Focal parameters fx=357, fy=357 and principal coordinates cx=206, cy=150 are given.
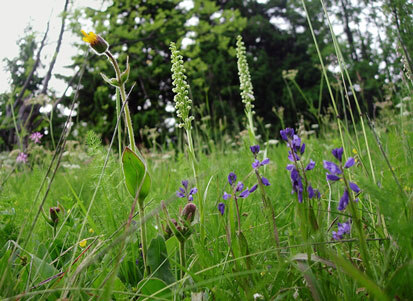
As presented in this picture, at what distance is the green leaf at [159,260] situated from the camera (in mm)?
845

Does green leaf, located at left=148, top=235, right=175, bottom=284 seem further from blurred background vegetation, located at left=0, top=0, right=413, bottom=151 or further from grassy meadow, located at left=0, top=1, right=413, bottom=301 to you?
blurred background vegetation, located at left=0, top=0, right=413, bottom=151

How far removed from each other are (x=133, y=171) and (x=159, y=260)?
226mm

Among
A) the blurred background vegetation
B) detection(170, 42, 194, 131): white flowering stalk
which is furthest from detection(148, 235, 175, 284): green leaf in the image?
the blurred background vegetation

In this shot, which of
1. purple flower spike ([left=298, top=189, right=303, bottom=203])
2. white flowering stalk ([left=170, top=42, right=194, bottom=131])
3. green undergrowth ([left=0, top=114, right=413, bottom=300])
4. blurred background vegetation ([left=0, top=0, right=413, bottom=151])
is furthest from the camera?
blurred background vegetation ([left=0, top=0, right=413, bottom=151])

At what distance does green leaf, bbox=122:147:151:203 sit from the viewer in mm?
809

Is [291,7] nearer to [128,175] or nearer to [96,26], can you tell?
[96,26]

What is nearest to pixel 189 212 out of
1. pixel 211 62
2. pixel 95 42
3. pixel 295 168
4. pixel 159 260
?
pixel 159 260

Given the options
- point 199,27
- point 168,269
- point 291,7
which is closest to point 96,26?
point 199,27

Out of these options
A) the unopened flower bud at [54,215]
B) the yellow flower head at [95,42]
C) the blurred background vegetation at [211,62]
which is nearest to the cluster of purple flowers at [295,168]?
the yellow flower head at [95,42]

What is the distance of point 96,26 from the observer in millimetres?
8523

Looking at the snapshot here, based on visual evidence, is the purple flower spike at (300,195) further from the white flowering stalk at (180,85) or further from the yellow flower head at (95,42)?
the yellow flower head at (95,42)

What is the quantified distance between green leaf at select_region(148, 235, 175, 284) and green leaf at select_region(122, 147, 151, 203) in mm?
136

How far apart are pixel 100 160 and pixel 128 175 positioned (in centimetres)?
45

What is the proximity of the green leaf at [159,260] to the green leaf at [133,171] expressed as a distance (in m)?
0.14
